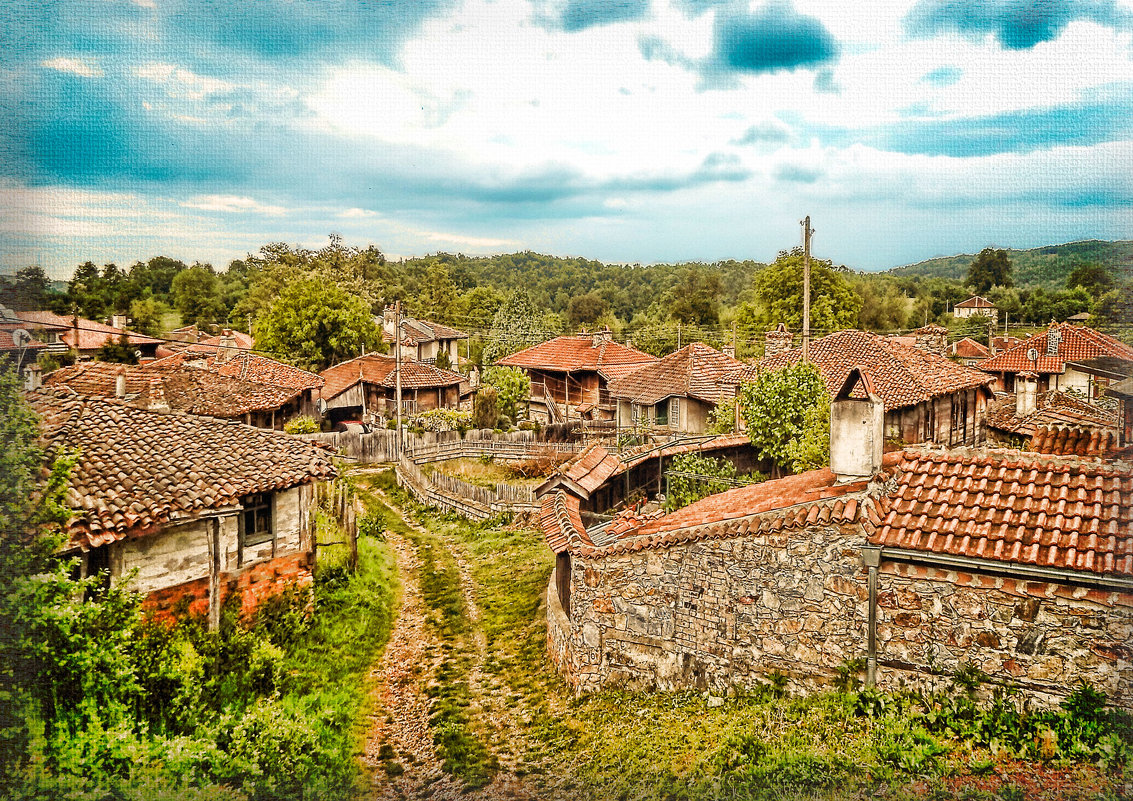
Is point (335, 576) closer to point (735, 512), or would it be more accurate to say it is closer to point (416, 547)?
point (416, 547)

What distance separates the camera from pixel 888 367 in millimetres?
19156

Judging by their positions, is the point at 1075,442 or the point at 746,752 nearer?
the point at 746,752

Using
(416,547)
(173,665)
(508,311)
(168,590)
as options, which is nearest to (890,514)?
(173,665)

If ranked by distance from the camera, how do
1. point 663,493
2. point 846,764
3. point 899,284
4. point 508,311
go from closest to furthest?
1. point 846,764
2. point 663,493
3. point 508,311
4. point 899,284

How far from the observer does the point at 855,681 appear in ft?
20.1

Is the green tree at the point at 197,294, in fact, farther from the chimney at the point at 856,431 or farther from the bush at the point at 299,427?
the chimney at the point at 856,431

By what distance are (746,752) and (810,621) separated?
139 cm

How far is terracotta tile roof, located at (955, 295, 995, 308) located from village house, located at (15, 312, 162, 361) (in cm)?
3875

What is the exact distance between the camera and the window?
9.08 meters

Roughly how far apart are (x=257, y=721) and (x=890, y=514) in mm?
6277

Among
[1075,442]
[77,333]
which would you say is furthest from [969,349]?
[77,333]

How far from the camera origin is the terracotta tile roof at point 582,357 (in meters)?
33.2

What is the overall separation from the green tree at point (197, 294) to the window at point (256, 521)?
591 cm

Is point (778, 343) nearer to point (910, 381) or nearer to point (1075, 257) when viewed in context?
point (910, 381)
